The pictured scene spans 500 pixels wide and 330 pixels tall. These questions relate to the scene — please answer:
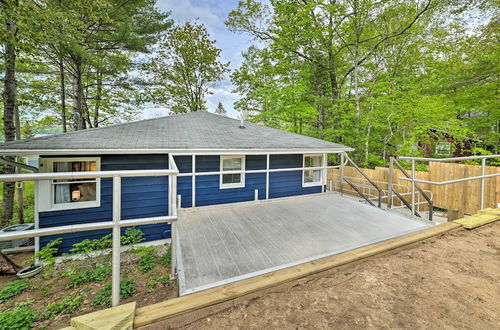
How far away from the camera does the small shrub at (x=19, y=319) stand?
8.06ft

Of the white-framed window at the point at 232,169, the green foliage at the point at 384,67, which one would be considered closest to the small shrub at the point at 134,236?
the white-framed window at the point at 232,169

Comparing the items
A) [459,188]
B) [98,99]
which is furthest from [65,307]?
[98,99]

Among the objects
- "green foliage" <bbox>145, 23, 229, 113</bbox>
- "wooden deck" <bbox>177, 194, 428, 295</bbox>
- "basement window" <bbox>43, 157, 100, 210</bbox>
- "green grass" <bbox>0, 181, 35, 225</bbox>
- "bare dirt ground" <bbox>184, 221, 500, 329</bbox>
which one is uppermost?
"green foliage" <bbox>145, 23, 229, 113</bbox>

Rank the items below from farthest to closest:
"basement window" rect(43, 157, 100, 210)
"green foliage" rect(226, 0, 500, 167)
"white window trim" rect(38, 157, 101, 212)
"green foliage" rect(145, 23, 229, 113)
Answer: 1. "green foliage" rect(145, 23, 229, 113)
2. "green foliage" rect(226, 0, 500, 167)
3. "basement window" rect(43, 157, 100, 210)
4. "white window trim" rect(38, 157, 101, 212)

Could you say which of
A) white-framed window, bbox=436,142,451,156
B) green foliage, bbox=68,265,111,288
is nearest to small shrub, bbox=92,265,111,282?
green foliage, bbox=68,265,111,288

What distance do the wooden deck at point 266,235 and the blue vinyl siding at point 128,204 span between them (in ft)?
4.60

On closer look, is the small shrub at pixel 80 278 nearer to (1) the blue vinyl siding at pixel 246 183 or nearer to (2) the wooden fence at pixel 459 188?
(1) the blue vinyl siding at pixel 246 183

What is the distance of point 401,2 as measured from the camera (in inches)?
414

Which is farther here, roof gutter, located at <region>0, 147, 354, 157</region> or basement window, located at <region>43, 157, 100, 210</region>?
basement window, located at <region>43, 157, 100, 210</region>

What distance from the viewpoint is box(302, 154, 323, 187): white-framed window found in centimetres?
750

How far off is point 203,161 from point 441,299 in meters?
5.31

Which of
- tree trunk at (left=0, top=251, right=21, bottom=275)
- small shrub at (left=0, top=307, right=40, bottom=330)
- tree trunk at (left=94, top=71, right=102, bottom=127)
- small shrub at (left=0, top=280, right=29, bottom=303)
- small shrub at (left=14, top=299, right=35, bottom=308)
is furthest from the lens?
tree trunk at (left=94, top=71, right=102, bottom=127)

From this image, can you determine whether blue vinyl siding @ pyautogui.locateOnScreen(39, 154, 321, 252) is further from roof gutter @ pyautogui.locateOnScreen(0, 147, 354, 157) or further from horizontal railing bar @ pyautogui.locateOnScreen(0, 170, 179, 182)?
horizontal railing bar @ pyautogui.locateOnScreen(0, 170, 179, 182)

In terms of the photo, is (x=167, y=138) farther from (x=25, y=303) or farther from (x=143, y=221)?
(x=143, y=221)
